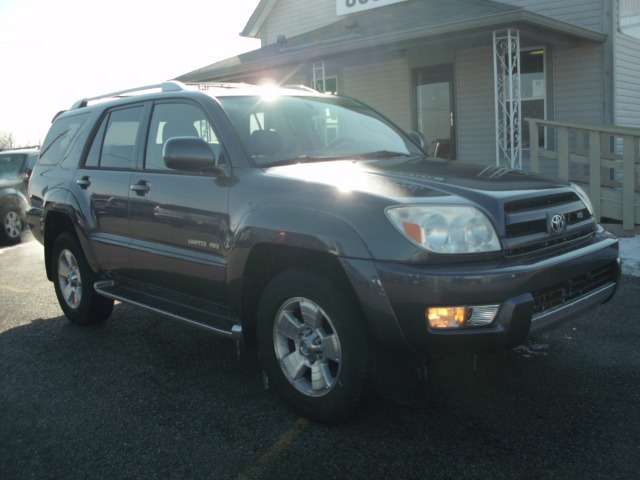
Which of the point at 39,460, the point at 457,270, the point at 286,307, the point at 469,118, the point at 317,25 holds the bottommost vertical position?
the point at 39,460

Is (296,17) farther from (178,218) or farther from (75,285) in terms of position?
(178,218)

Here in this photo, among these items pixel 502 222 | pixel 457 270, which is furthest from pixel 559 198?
pixel 457 270

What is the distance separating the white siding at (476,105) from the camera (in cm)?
1267

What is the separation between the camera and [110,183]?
4777 millimetres

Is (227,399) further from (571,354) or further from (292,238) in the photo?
(571,354)

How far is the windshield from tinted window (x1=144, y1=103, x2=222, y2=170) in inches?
8.5

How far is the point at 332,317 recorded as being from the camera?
3.21 meters

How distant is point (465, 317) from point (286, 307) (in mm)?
993

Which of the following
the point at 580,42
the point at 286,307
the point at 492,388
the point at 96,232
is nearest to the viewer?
the point at 286,307

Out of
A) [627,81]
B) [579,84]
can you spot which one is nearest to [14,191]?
[579,84]

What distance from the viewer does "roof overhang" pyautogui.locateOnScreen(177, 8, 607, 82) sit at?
10135 mm

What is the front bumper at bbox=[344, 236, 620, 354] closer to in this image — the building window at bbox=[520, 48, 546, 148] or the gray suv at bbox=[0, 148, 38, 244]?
the building window at bbox=[520, 48, 546, 148]

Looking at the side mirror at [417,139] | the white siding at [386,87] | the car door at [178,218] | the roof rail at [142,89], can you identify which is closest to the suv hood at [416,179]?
the car door at [178,218]

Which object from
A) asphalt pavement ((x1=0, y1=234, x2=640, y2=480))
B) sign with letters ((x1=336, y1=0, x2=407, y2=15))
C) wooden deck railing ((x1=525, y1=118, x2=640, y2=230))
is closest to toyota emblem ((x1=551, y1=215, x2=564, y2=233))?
asphalt pavement ((x1=0, y1=234, x2=640, y2=480))
